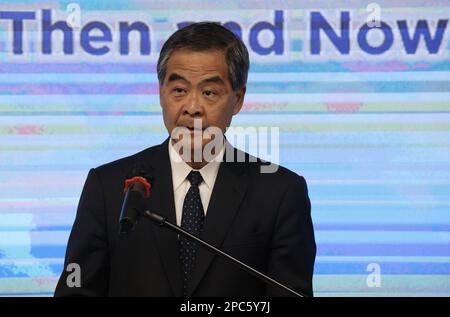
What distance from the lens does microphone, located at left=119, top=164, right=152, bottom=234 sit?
2143 millimetres

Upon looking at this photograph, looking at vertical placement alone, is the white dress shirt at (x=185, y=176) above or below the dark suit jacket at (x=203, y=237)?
above

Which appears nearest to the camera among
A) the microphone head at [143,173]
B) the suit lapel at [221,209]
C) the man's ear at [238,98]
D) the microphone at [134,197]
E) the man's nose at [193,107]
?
the microphone at [134,197]

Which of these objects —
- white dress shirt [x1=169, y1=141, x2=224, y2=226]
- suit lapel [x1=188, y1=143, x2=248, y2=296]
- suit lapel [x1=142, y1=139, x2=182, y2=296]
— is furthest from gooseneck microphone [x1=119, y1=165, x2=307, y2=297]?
white dress shirt [x1=169, y1=141, x2=224, y2=226]

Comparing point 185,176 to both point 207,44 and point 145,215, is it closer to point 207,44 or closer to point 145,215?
point 207,44

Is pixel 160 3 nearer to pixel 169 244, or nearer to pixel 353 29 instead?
pixel 353 29

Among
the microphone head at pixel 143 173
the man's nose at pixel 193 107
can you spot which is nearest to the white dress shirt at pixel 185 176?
the man's nose at pixel 193 107

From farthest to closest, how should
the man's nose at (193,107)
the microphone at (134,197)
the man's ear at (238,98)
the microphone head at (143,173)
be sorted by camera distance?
the man's ear at (238,98), the man's nose at (193,107), the microphone head at (143,173), the microphone at (134,197)

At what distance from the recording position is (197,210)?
2.72m

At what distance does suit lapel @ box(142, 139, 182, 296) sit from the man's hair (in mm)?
234

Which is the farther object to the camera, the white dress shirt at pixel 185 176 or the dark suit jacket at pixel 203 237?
the white dress shirt at pixel 185 176

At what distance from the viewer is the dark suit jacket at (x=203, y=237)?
2.62m

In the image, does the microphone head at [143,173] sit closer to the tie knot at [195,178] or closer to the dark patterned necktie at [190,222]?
the dark patterned necktie at [190,222]

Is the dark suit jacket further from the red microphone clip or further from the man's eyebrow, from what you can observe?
the red microphone clip
